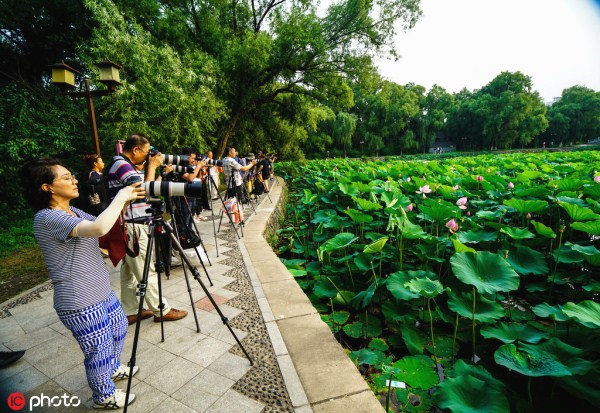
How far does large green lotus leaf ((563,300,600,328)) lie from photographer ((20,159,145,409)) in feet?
8.20

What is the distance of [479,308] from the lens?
6.88 feet

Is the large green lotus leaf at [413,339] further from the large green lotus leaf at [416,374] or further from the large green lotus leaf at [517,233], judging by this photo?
the large green lotus leaf at [517,233]

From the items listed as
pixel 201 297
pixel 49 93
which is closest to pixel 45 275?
pixel 201 297

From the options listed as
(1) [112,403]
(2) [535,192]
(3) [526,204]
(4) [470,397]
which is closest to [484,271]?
(4) [470,397]

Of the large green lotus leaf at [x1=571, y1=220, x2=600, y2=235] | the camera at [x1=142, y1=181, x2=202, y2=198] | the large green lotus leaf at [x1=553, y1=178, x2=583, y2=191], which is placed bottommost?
the large green lotus leaf at [x1=571, y1=220, x2=600, y2=235]

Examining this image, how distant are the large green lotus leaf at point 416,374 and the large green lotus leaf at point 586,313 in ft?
2.76

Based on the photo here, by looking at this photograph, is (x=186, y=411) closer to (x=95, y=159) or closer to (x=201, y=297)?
(x=201, y=297)

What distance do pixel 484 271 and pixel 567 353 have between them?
644 millimetres

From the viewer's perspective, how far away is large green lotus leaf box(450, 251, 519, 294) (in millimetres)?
1875

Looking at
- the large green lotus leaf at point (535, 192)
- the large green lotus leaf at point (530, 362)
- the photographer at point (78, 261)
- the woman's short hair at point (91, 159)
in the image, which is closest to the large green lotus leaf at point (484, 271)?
the large green lotus leaf at point (530, 362)

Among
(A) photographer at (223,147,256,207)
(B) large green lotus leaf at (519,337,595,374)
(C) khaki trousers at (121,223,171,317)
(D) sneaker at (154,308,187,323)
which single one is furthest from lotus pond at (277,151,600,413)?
(A) photographer at (223,147,256,207)

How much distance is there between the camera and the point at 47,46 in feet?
34.7

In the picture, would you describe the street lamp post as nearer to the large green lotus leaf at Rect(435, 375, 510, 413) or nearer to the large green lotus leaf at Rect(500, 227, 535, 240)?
the large green lotus leaf at Rect(435, 375, 510, 413)

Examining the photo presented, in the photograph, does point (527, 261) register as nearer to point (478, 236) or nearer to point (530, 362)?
point (478, 236)
